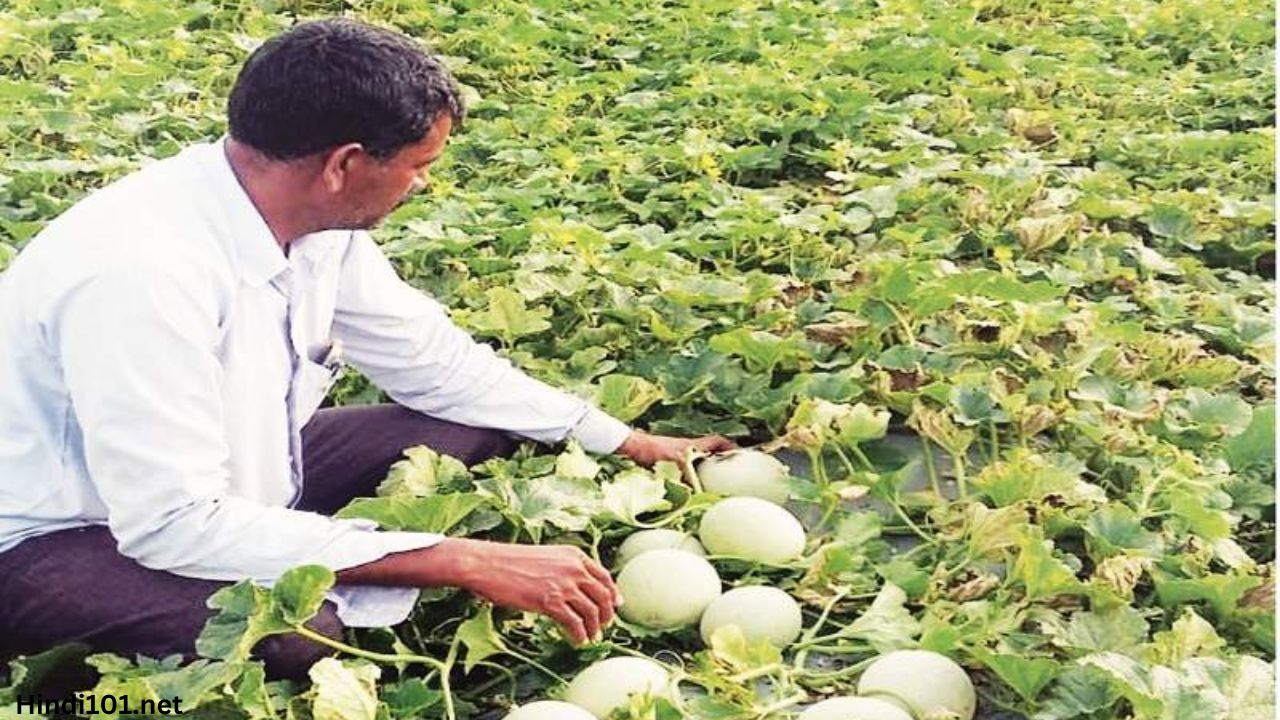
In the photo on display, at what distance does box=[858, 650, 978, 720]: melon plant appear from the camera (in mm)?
1938

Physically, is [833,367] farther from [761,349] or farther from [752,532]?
[752,532]

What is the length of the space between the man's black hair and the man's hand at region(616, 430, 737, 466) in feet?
2.41

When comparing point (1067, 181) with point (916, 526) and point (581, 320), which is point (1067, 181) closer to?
point (581, 320)

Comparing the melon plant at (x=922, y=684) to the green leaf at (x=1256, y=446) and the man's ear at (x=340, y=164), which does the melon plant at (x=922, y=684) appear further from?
the man's ear at (x=340, y=164)

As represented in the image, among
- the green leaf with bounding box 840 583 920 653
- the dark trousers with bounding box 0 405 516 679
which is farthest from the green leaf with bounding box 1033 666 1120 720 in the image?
the dark trousers with bounding box 0 405 516 679

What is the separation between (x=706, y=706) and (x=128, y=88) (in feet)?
11.7

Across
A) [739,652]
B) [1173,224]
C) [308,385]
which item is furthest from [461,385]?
[1173,224]

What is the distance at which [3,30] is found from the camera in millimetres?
5395

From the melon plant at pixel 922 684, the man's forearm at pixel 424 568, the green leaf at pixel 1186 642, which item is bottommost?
the melon plant at pixel 922 684

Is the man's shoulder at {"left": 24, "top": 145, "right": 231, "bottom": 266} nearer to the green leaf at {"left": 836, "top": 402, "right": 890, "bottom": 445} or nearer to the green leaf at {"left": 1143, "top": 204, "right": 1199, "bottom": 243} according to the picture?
the green leaf at {"left": 836, "top": 402, "right": 890, "bottom": 445}

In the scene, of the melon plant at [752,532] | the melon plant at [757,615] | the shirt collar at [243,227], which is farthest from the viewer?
the melon plant at [752,532]

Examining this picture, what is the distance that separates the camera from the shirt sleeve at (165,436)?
1.83m

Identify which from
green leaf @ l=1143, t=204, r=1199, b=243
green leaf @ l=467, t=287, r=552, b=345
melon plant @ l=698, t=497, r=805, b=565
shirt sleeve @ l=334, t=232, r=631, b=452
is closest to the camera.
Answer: melon plant @ l=698, t=497, r=805, b=565

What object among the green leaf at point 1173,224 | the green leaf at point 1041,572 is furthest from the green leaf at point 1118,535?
the green leaf at point 1173,224
